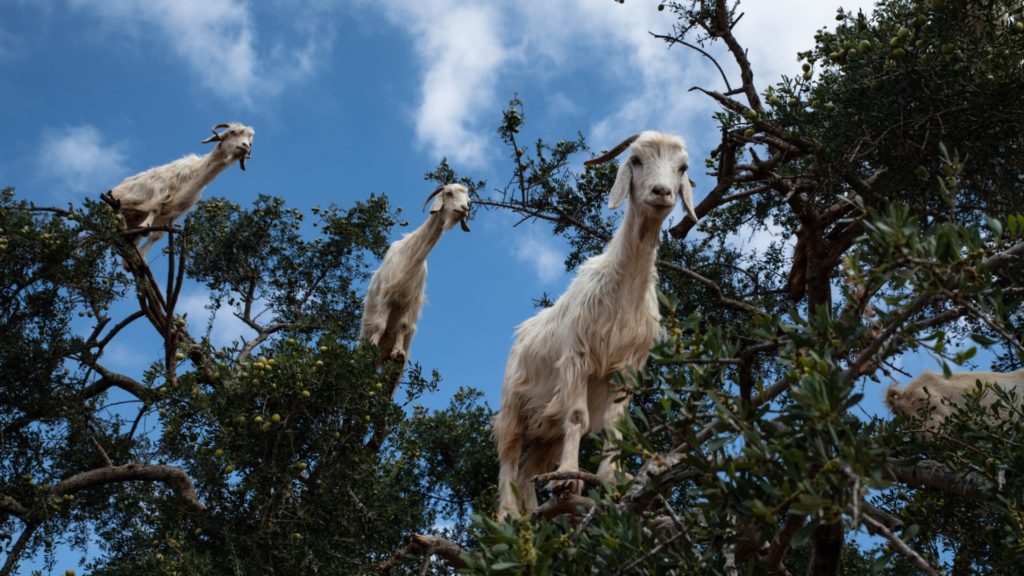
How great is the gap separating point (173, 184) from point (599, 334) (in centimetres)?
746

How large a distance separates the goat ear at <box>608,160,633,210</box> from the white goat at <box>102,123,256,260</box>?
6.97 m

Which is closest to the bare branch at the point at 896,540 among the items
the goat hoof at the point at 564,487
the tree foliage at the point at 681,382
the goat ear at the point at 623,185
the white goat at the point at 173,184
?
the tree foliage at the point at 681,382

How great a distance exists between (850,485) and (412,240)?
680 cm

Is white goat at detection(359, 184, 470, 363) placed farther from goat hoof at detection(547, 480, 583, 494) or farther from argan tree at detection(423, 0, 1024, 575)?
goat hoof at detection(547, 480, 583, 494)

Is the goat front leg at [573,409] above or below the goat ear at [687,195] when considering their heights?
below

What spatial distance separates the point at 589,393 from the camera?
6062 mm

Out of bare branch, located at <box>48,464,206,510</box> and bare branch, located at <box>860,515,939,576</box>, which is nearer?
bare branch, located at <box>860,515,939,576</box>

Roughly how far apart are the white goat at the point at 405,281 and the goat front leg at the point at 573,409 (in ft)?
11.6

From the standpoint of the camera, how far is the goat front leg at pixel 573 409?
5539 millimetres

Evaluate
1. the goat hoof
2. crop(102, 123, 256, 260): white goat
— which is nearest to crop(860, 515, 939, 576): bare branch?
the goat hoof

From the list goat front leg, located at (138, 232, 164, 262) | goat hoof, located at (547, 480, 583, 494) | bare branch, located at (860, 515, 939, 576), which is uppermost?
goat front leg, located at (138, 232, 164, 262)

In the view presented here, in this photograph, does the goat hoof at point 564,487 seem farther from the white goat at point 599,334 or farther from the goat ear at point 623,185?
the goat ear at point 623,185

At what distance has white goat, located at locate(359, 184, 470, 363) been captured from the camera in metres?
9.26

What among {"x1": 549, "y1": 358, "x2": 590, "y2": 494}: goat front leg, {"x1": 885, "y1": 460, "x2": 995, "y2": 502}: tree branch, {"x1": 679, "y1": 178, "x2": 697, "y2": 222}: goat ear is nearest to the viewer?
{"x1": 885, "y1": 460, "x2": 995, "y2": 502}: tree branch
